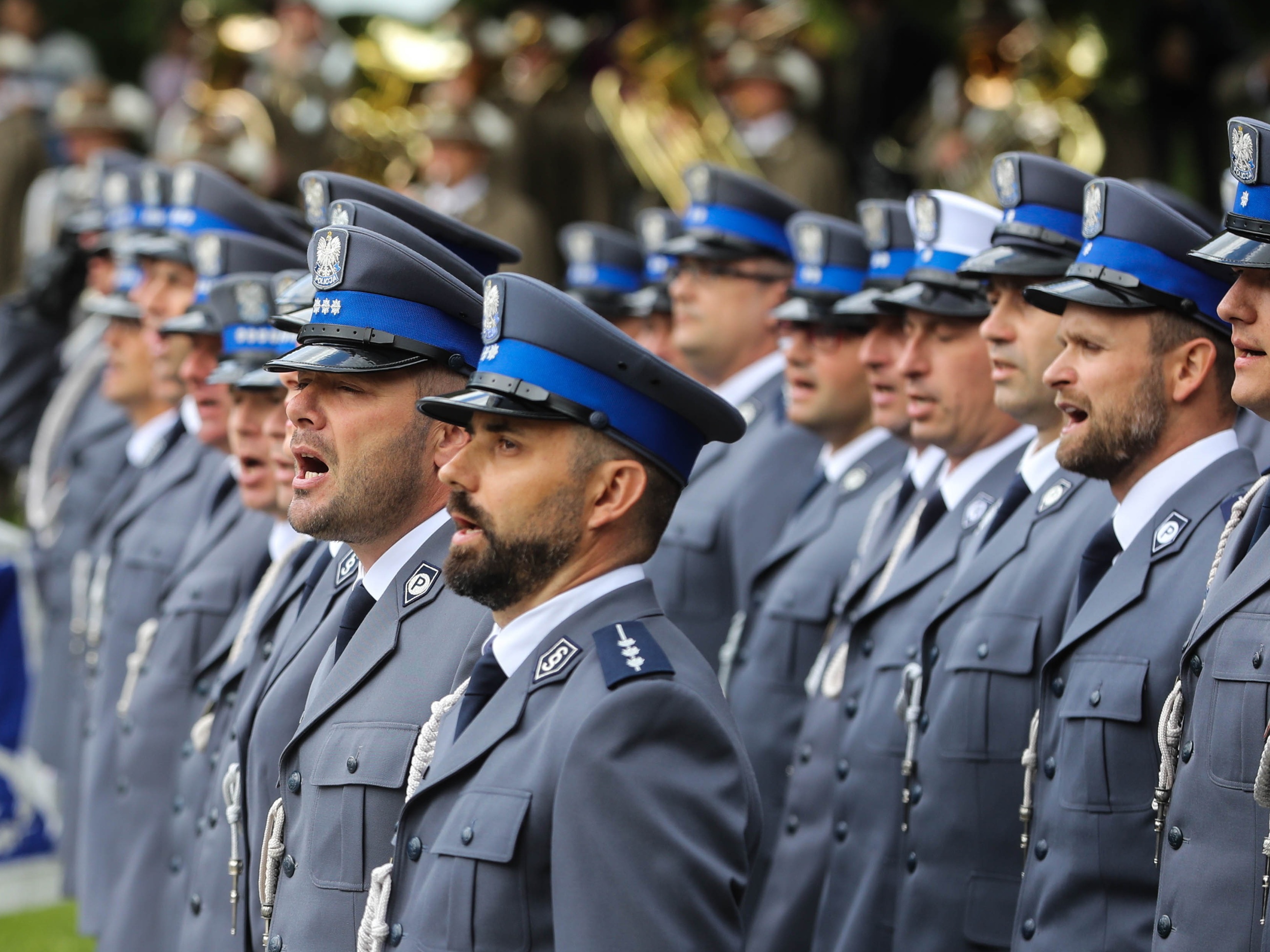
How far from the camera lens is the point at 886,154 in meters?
11.8

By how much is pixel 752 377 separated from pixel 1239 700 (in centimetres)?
341

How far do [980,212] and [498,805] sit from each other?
2.66 m

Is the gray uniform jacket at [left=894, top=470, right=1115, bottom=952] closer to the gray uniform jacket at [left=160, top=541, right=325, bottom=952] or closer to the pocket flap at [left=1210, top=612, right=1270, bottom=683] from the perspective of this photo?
the pocket flap at [left=1210, top=612, right=1270, bottom=683]

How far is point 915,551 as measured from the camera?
506 centimetres

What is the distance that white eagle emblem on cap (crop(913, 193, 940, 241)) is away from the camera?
5238 mm

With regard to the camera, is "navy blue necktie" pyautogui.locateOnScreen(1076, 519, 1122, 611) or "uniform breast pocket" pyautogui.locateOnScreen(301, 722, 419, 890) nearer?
"uniform breast pocket" pyautogui.locateOnScreen(301, 722, 419, 890)

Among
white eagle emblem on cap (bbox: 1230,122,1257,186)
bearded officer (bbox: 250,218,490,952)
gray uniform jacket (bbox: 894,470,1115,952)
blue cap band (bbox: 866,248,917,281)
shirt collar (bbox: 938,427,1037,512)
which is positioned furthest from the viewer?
blue cap band (bbox: 866,248,917,281)

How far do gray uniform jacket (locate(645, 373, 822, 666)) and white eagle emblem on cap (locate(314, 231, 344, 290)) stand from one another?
2.14 metres

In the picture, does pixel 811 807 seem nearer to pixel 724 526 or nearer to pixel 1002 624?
pixel 1002 624

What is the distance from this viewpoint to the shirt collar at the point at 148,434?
7605 mm

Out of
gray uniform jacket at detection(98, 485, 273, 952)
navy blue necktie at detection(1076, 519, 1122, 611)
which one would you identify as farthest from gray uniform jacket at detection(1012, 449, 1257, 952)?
gray uniform jacket at detection(98, 485, 273, 952)

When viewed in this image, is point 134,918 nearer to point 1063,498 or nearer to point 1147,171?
point 1063,498

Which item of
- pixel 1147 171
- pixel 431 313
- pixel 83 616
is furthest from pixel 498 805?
pixel 1147 171

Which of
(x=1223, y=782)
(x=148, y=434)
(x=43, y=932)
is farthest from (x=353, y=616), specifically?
(x=43, y=932)
